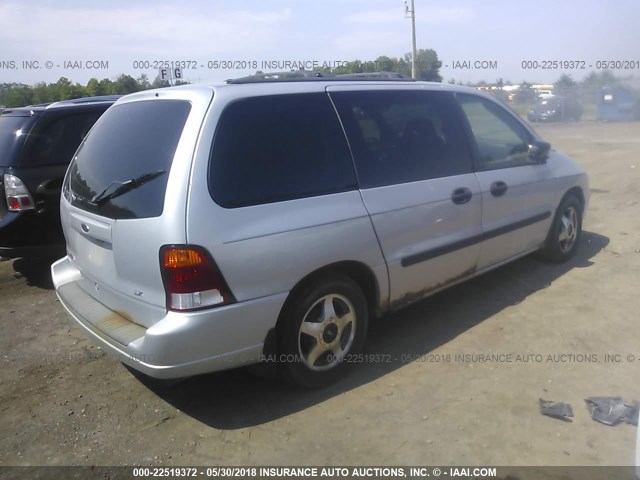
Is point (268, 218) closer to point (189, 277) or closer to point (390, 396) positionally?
point (189, 277)

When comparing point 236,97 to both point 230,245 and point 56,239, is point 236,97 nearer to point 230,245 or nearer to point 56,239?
point 230,245

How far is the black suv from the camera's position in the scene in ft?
15.9

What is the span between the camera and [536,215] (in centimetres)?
478

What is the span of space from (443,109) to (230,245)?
2203mm

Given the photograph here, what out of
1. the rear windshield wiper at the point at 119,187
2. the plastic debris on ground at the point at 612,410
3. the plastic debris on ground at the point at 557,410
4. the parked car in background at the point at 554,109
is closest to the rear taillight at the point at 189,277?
the rear windshield wiper at the point at 119,187

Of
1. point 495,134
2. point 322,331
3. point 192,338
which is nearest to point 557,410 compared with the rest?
point 322,331

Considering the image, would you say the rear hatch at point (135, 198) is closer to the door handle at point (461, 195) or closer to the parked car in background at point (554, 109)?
the door handle at point (461, 195)

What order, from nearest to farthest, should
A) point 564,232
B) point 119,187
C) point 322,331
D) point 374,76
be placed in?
point 119,187 → point 322,331 → point 374,76 → point 564,232

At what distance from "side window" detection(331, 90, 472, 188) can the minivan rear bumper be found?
112 cm

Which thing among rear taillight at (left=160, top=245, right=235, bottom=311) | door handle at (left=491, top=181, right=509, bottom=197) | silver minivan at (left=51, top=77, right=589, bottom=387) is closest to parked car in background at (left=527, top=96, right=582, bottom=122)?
door handle at (left=491, top=181, right=509, bottom=197)

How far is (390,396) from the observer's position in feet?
10.8

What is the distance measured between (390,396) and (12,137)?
4.14 metres

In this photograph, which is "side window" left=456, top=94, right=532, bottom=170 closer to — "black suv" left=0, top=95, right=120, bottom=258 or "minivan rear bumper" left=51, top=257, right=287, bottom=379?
"minivan rear bumper" left=51, top=257, right=287, bottom=379

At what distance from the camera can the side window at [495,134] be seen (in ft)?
14.1
